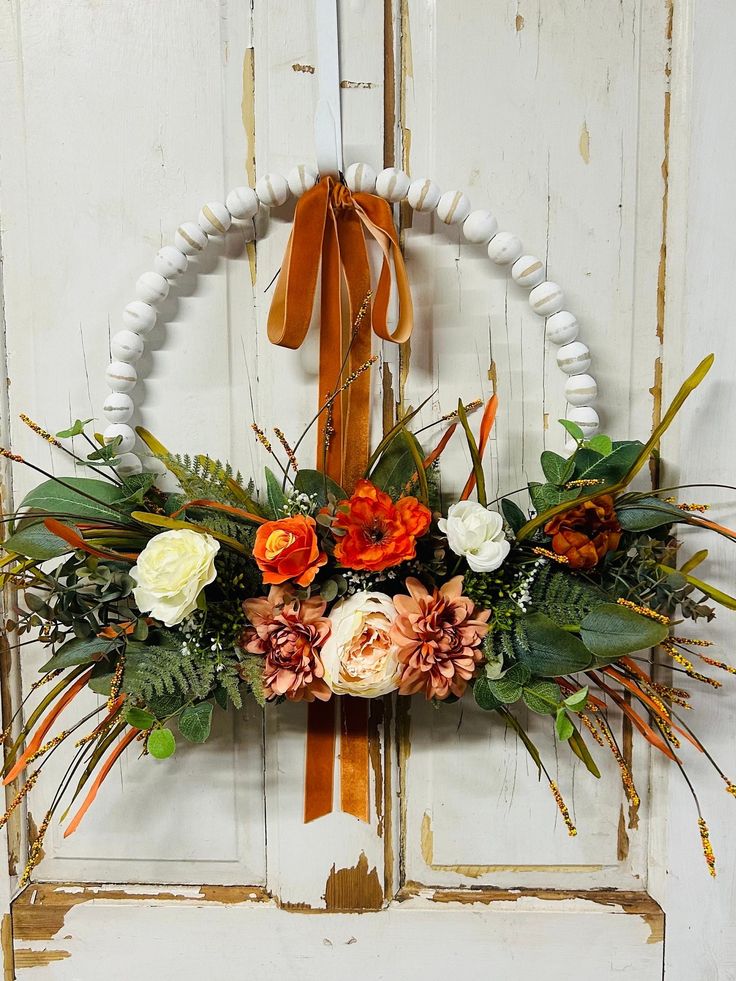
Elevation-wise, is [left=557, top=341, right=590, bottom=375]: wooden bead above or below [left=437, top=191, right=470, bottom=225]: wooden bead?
below

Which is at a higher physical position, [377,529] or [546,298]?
[546,298]

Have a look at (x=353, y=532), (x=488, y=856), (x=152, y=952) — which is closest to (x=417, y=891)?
(x=488, y=856)

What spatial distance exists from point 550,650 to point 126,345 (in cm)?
46

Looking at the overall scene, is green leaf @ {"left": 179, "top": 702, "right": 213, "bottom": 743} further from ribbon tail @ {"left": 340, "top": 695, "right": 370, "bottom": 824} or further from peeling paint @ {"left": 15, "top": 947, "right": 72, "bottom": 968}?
peeling paint @ {"left": 15, "top": 947, "right": 72, "bottom": 968}

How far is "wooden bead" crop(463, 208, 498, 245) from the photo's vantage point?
0.62 m

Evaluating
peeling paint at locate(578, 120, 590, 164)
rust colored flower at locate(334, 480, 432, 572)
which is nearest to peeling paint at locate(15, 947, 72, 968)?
rust colored flower at locate(334, 480, 432, 572)

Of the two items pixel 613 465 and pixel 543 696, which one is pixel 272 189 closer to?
pixel 613 465

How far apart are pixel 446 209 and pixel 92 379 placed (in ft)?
1.21

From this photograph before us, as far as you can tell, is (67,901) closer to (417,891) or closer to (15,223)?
(417,891)

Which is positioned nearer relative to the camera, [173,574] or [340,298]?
[173,574]

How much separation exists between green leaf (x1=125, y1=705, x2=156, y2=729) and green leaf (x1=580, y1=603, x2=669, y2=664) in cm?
35

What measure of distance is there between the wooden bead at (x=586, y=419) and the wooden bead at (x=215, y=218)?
0.36m

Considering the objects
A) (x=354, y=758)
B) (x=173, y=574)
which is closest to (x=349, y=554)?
(x=173, y=574)

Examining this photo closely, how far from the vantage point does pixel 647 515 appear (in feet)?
1.94
